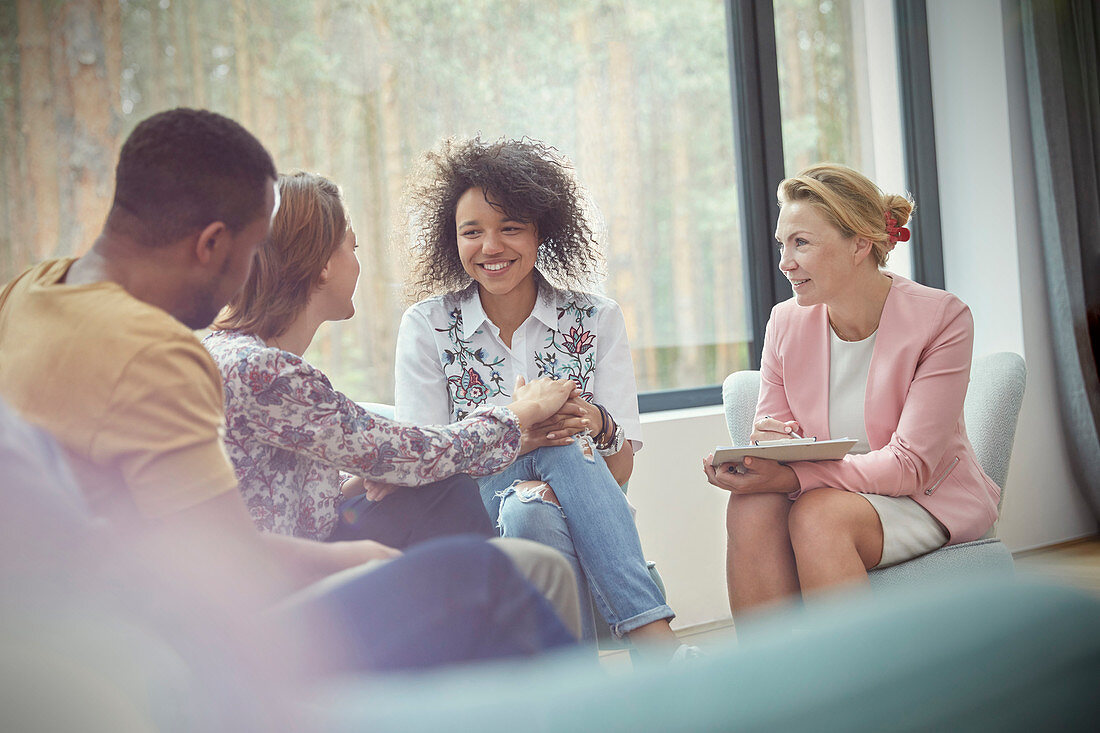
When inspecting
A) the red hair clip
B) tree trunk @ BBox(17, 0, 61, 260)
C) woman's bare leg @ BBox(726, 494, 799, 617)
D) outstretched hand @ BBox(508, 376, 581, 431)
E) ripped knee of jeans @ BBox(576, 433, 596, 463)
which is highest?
tree trunk @ BBox(17, 0, 61, 260)

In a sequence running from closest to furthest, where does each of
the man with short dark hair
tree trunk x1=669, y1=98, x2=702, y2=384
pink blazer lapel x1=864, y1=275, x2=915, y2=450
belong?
the man with short dark hair, pink blazer lapel x1=864, y1=275, x2=915, y2=450, tree trunk x1=669, y1=98, x2=702, y2=384

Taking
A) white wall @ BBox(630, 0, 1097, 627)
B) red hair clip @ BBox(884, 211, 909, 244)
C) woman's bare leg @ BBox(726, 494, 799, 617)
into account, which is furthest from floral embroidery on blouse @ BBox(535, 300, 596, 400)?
white wall @ BBox(630, 0, 1097, 627)

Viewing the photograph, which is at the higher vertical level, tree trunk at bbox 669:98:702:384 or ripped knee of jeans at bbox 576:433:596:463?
tree trunk at bbox 669:98:702:384

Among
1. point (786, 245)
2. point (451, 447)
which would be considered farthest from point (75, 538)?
point (786, 245)

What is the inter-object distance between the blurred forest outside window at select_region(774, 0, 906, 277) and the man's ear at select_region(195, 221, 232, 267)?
2356mm

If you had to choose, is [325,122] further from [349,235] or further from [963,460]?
[963,460]

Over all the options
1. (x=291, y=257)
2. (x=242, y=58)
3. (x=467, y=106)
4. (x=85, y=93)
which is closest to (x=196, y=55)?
(x=242, y=58)

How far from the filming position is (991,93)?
2.68 m

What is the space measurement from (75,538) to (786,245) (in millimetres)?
1373

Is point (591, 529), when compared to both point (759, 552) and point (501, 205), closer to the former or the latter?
point (759, 552)

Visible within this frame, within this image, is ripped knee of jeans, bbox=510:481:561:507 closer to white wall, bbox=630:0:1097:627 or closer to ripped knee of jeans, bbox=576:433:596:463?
ripped knee of jeans, bbox=576:433:596:463

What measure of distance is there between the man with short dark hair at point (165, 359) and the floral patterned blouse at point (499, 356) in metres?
0.94

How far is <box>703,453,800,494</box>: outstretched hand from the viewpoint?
54.9 inches

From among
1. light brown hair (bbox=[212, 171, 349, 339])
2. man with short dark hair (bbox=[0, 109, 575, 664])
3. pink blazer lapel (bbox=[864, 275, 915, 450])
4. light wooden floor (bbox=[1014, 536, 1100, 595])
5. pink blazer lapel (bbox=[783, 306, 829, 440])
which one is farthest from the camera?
light wooden floor (bbox=[1014, 536, 1100, 595])
